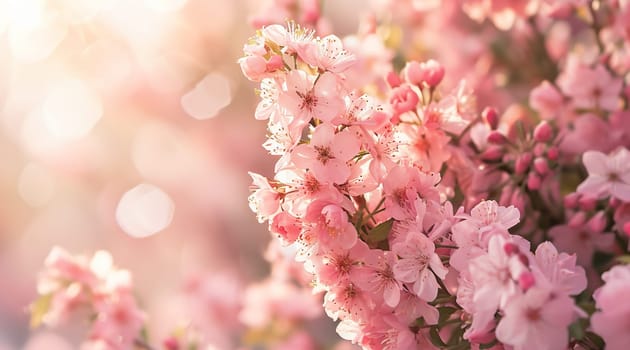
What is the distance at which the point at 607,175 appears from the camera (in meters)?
0.72

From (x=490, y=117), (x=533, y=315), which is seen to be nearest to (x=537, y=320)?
(x=533, y=315)

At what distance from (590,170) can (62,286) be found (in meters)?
0.59

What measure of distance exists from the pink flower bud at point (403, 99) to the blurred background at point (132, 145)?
A: 2.50 feet

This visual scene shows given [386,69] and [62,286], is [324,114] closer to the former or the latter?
[386,69]

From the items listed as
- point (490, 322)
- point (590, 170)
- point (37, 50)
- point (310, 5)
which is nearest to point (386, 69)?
point (310, 5)

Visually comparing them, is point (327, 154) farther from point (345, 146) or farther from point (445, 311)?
point (445, 311)

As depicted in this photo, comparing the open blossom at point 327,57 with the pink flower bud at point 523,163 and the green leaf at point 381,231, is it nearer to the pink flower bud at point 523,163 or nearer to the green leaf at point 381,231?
the green leaf at point 381,231

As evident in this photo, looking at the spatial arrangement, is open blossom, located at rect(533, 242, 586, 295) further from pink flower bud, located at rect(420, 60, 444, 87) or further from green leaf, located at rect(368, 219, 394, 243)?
pink flower bud, located at rect(420, 60, 444, 87)

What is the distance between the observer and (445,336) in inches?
31.8

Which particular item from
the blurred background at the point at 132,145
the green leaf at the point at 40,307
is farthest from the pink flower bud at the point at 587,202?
the blurred background at the point at 132,145

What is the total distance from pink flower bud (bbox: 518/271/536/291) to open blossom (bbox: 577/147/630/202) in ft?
0.81

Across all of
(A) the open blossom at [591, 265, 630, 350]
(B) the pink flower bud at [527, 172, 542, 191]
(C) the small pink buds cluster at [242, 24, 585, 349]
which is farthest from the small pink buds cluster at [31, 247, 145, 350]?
(A) the open blossom at [591, 265, 630, 350]

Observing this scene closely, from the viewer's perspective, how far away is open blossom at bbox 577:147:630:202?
71 centimetres

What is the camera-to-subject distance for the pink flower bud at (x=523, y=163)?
0.78 metres
